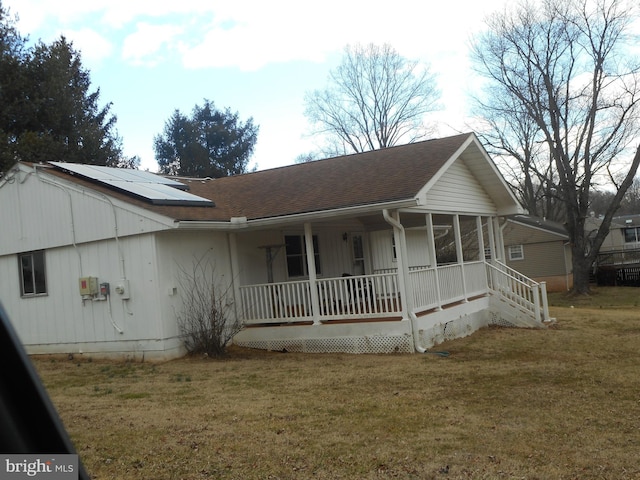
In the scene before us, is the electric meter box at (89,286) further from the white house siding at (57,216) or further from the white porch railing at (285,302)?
the white porch railing at (285,302)

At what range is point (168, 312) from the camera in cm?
1241

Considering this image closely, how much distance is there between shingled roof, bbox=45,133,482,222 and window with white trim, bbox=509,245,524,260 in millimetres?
22532

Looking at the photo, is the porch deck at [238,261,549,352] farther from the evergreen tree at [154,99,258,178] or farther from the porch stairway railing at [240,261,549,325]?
the evergreen tree at [154,99,258,178]

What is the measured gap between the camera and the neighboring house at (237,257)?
12.3m

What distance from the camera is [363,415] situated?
7277mm

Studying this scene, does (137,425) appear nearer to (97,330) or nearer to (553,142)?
(97,330)

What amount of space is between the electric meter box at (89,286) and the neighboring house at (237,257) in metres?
0.02

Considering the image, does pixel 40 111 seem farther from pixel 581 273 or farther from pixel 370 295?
pixel 581 273

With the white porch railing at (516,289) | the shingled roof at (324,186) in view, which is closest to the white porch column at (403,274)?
the shingled roof at (324,186)

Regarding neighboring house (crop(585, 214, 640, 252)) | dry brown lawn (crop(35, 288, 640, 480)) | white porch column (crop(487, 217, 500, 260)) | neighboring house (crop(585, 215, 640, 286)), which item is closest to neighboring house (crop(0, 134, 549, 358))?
dry brown lawn (crop(35, 288, 640, 480))

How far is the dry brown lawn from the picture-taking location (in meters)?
5.50

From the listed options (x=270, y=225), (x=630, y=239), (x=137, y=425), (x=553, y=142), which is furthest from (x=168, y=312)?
(x=630, y=239)

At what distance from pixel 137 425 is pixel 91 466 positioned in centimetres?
144

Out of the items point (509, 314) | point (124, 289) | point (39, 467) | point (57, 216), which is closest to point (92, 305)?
point (124, 289)
